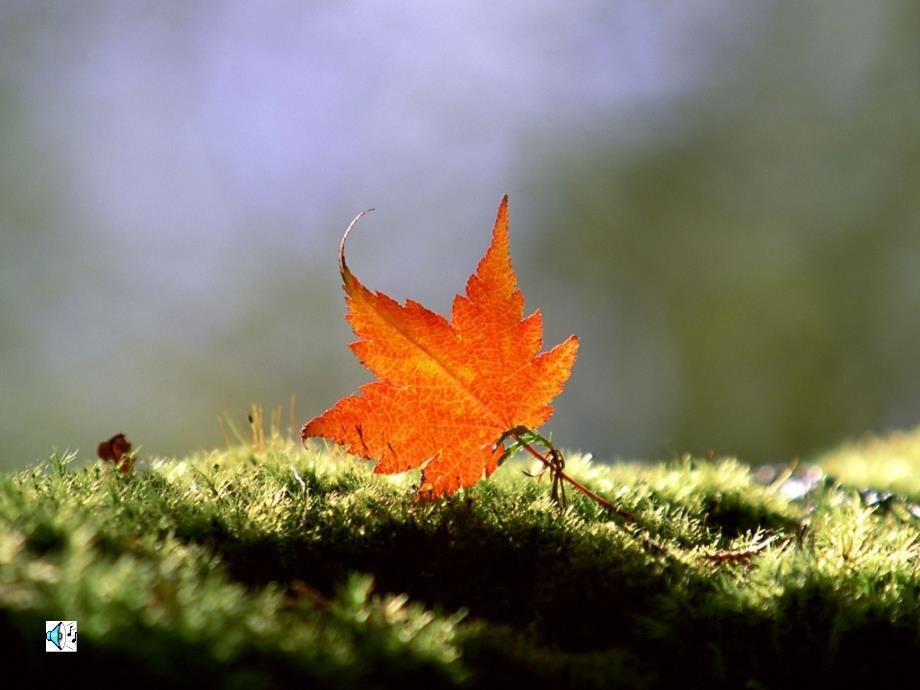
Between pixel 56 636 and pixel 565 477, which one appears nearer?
pixel 56 636

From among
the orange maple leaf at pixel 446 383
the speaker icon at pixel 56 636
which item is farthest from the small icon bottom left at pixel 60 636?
the orange maple leaf at pixel 446 383

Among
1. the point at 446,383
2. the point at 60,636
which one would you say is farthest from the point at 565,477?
the point at 60,636

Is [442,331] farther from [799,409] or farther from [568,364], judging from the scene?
[799,409]

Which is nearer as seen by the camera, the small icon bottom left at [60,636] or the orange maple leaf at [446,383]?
the small icon bottom left at [60,636]

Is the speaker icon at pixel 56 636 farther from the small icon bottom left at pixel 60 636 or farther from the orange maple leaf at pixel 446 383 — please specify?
the orange maple leaf at pixel 446 383

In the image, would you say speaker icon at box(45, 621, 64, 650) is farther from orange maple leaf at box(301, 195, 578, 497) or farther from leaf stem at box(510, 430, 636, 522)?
leaf stem at box(510, 430, 636, 522)

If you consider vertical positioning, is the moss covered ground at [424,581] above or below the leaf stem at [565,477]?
below

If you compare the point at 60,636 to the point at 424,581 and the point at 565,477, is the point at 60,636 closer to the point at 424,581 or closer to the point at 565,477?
the point at 424,581
